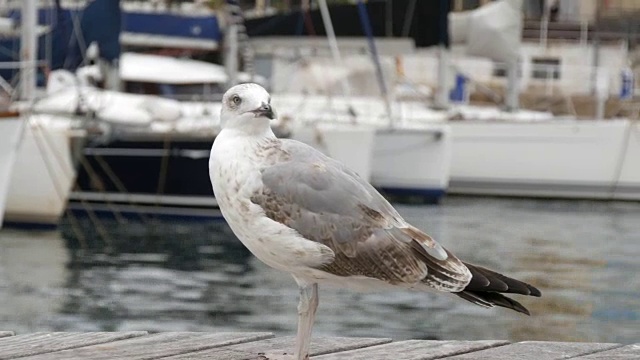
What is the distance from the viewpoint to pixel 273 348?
460 cm

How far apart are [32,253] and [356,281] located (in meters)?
13.0

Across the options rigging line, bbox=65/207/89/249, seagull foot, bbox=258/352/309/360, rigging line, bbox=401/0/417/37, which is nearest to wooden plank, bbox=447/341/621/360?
seagull foot, bbox=258/352/309/360

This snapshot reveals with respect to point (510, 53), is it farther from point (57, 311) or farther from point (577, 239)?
point (57, 311)

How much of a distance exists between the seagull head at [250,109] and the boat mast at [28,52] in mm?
14458

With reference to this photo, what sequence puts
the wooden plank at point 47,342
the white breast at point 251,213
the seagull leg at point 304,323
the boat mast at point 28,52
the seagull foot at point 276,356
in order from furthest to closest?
the boat mast at point 28,52 → the wooden plank at point 47,342 → the seagull foot at point 276,356 → the seagull leg at point 304,323 → the white breast at point 251,213

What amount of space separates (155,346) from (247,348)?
0.28 m

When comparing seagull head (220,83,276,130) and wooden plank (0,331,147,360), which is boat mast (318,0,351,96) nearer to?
wooden plank (0,331,147,360)

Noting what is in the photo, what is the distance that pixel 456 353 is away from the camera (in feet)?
14.9

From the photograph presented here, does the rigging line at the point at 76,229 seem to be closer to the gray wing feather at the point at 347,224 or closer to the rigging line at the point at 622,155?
the rigging line at the point at 622,155

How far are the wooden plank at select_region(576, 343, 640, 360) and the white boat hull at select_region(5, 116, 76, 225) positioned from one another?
14.6m

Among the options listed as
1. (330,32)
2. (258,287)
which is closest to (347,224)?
(258,287)

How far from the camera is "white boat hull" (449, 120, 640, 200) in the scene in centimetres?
2675

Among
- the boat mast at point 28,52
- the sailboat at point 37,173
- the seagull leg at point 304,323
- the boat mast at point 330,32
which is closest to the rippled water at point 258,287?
the sailboat at point 37,173

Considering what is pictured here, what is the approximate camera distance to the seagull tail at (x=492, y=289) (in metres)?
4.09
